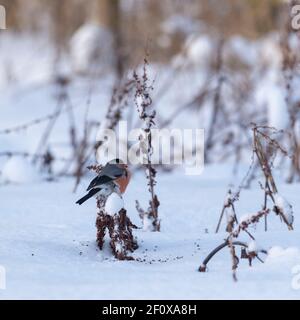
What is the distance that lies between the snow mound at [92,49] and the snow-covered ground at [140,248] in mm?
7922

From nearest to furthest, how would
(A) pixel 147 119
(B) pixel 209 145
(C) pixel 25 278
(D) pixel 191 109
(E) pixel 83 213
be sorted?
(C) pixel 25 278 → (A) pixel 147 119 → (E) pixel 83 213 → (B) pixel 209 145 → (D) pixel 191 109

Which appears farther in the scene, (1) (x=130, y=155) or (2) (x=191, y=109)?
(2) (x=191, y=109)

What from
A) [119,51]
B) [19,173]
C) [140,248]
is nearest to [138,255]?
[140,248]

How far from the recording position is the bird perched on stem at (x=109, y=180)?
115 inches

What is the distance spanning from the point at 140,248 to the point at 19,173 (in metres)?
2.08

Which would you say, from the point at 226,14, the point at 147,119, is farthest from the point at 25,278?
the point at 226,14

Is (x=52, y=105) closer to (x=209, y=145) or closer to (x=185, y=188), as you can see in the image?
(x=209, y=145)

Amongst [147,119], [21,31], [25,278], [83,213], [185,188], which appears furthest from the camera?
[21,31]

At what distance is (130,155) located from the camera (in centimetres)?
505

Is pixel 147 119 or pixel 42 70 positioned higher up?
pixel 42 70

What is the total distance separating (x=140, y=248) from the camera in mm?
3055

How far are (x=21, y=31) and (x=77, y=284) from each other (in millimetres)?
13620

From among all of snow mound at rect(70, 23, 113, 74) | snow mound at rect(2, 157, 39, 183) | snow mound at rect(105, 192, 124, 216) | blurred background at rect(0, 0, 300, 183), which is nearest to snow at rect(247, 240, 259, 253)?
snow mound at rect(105, 192, 124, 216)
